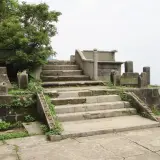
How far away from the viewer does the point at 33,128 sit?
5.83m

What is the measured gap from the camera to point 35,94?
675 centimetres

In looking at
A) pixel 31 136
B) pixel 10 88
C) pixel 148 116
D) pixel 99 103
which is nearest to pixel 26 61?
pixel 10 88

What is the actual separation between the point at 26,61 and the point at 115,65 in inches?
213

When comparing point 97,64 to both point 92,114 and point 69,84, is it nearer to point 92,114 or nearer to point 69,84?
point 69,84

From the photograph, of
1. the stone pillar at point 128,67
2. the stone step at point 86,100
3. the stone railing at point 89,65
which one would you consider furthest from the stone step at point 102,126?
the stone pillar at point 128,67

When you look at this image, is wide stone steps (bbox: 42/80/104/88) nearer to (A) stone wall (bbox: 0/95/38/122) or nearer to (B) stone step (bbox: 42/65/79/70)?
(B) stone step (bbox: 42/65/79/70)

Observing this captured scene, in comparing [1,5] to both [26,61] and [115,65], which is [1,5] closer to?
[26,61]

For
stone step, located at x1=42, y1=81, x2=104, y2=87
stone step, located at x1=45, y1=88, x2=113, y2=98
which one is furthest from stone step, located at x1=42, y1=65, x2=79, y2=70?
stone step, located at x1=45, y1=88, x2=113, y2=98

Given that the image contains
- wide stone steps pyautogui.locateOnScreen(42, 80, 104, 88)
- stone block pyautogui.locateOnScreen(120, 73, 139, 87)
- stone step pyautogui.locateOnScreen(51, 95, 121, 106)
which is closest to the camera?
stone step pyautogui.locateOnScreen(51, 95, 121, 106)

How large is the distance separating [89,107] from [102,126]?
114 cm

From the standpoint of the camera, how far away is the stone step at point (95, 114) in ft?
20.9

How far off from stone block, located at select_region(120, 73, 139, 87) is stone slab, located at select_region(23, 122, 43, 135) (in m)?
4.48

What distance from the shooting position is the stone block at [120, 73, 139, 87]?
921 cm

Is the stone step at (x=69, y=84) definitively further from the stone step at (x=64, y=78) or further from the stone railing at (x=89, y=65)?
the stone step at (x=64, y=78)
